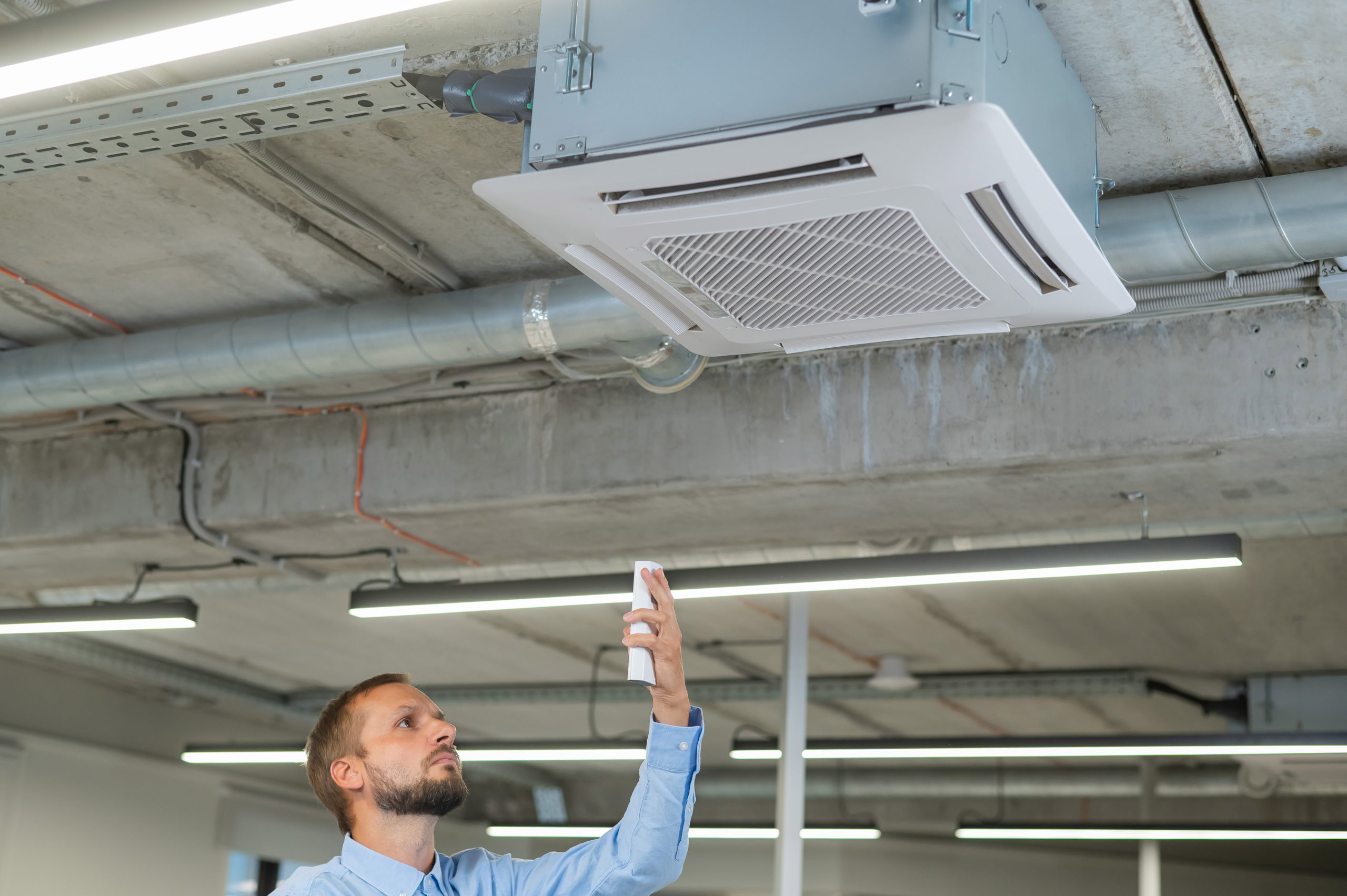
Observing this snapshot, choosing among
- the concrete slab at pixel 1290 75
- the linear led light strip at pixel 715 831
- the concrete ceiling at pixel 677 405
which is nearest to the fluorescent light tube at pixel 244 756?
the linear led light strip at pixel 715 831

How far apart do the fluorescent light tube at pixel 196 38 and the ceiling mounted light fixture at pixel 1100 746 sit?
4.16 meters

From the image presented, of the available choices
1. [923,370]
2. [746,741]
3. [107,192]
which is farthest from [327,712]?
[746,741]

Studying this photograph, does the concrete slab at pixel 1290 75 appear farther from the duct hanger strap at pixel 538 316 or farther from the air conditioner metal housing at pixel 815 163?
the duct hanger strap at pixel 538 316

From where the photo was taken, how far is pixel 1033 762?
9.96m

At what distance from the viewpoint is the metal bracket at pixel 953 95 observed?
5.97 ft

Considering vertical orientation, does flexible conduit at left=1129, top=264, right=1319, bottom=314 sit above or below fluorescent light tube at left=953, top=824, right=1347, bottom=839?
above

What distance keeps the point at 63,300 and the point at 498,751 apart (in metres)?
4.31

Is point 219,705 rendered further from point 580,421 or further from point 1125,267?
point 1125,267

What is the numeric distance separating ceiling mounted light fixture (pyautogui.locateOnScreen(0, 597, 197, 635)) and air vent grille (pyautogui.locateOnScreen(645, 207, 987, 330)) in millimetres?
3282

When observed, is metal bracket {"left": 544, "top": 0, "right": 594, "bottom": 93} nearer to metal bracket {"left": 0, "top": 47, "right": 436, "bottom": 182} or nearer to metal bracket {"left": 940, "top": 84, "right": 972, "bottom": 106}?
metal bracket {"left": 0, "top": 47, "right": 436, "bottom": 182}

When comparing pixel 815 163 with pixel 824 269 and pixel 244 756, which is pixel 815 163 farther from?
pixel 244 756

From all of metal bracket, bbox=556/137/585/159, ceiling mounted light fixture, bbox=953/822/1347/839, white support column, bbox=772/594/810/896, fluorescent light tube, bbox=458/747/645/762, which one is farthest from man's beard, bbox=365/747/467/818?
ceiling mounted light fixture, bbox=953/822/1347/839

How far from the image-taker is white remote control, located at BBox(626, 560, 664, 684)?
1793 millimetres

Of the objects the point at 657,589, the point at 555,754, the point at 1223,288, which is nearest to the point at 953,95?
the point at 657,589
